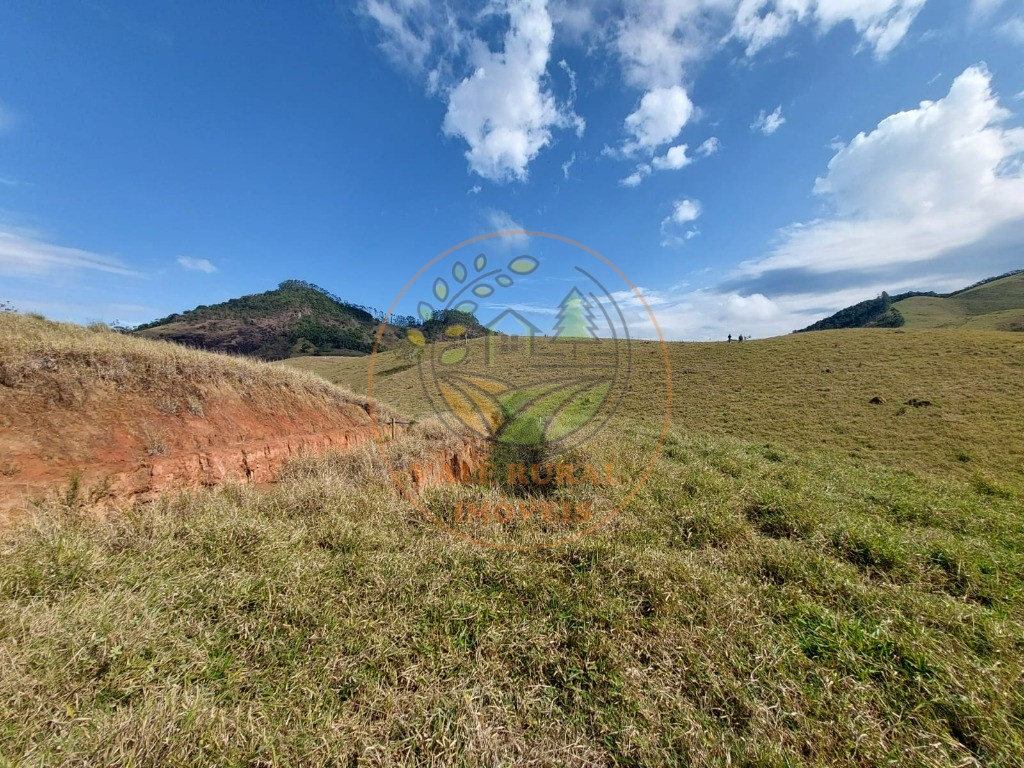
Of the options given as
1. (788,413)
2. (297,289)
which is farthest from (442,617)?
(297,289)

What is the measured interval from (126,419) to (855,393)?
93.7ft

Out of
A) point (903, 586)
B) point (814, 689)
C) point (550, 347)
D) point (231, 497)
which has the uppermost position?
point (550, 347)

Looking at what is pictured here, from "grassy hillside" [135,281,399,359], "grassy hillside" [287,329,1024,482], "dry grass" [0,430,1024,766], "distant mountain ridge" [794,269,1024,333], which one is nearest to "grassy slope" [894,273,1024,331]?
"distant mountain ridge" [794,269,1024,333]

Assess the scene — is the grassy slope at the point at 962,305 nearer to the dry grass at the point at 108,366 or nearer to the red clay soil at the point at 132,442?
the red clay soil at the point at 132,442

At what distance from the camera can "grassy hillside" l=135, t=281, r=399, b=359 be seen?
6669 centimetres

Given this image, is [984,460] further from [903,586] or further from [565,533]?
[565,533]

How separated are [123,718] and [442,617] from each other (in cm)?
207

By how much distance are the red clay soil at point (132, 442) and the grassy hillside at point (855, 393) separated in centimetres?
750

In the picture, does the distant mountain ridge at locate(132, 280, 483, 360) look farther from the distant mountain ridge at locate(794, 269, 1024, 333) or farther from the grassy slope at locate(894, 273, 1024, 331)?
the grassy slope at locate(894, 273, 1024, 331)

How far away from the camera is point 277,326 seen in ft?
260

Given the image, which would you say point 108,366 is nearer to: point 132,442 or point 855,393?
point 132,442

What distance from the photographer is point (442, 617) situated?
327 cm

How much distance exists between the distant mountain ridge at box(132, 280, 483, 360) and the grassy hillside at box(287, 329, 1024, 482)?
4437 centimetres

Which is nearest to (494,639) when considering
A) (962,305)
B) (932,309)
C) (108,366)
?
(108,366)
